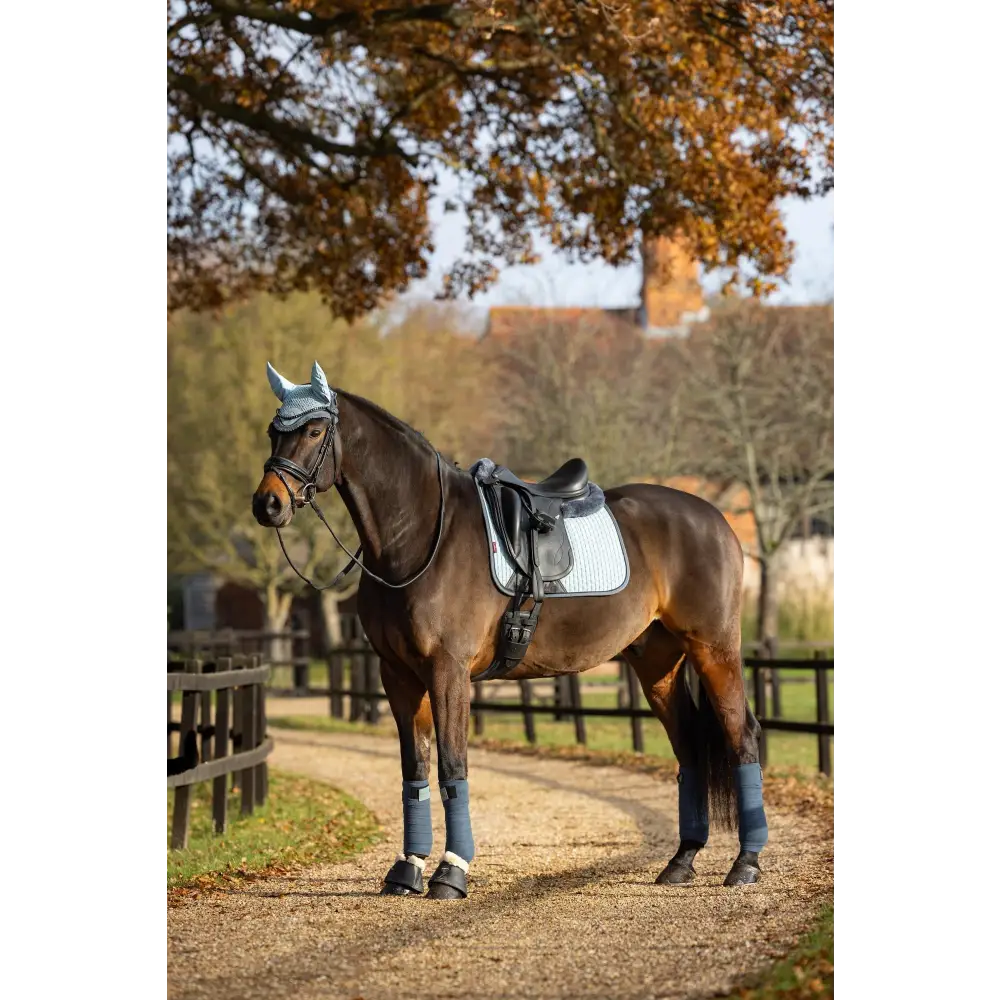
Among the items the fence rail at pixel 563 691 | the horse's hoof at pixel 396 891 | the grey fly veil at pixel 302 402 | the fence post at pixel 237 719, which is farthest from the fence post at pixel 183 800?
the fence rail at pixel 563 691

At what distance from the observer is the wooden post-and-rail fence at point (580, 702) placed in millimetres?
12227

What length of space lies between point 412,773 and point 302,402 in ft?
6.64

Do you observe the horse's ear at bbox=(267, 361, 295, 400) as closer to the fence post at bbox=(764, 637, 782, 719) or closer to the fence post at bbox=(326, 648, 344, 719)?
the fence post at bbox=(764, 637, 782, 719)

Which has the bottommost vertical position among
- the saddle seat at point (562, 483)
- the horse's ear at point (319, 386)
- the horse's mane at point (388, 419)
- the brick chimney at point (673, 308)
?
the saddle seat at point (562, 483)

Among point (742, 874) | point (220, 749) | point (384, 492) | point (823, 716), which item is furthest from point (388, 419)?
point (823, 716)

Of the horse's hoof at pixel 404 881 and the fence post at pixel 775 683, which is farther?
the fence post at pixel 775 683

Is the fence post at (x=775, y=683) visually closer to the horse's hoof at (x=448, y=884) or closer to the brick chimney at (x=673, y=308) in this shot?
the horse's hoof at (x=448, y=884)

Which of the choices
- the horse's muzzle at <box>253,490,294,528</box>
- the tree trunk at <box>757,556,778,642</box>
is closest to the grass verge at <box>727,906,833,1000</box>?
the horse's muzzle at <box>253,490,294,528</box>

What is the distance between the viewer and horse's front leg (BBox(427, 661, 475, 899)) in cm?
673

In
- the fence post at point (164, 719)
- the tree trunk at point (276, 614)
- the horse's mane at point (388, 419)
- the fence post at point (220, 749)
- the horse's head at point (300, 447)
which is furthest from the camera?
the tree trunk at point (276, 614)

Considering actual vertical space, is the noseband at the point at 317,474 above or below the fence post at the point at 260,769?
above
